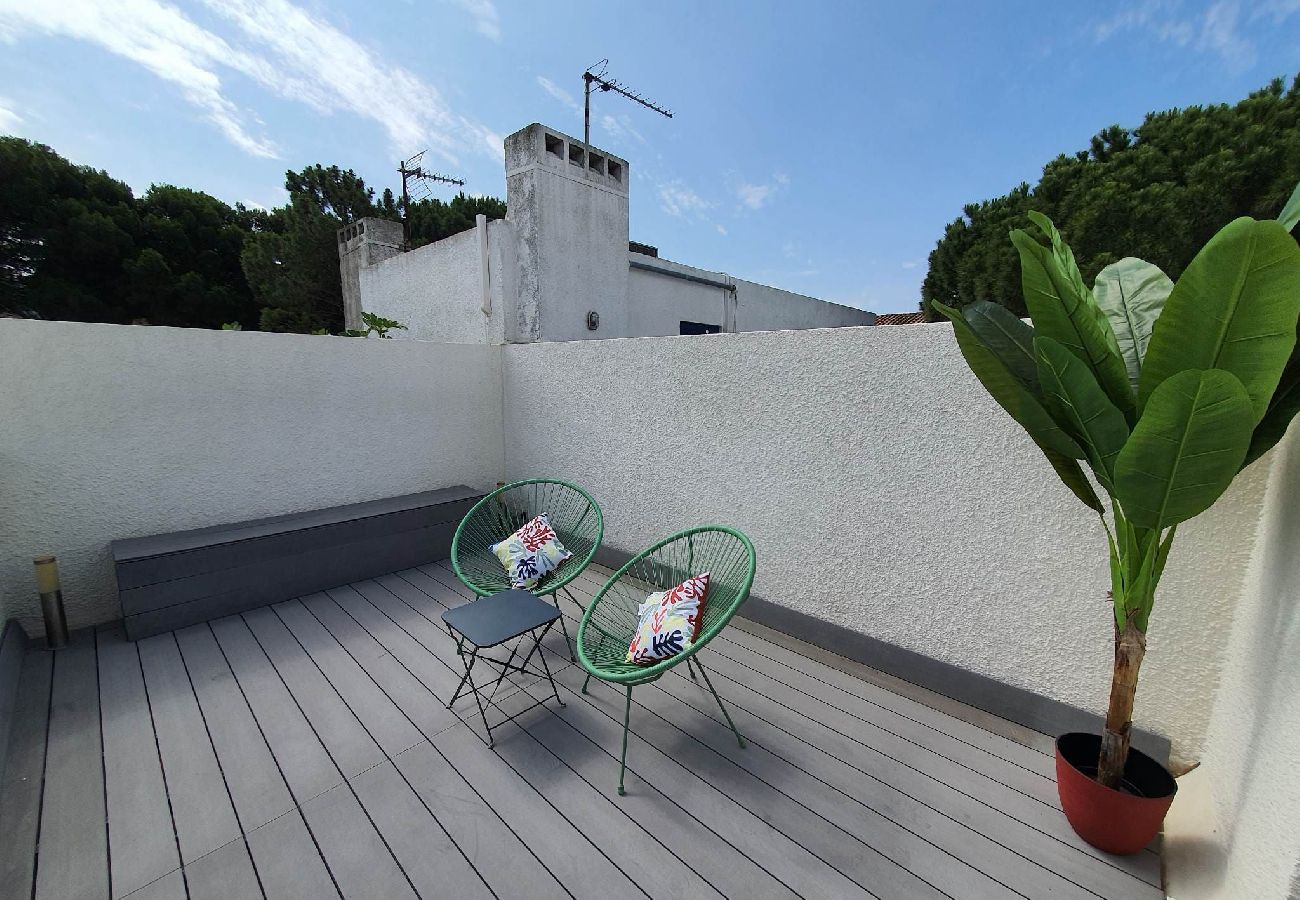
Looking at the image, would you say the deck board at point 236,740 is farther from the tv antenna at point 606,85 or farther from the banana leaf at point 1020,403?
the tv antenna at point 606,85

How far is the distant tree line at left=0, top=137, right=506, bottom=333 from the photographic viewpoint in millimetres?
13453

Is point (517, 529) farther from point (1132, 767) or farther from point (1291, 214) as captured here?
point (1291, 214)

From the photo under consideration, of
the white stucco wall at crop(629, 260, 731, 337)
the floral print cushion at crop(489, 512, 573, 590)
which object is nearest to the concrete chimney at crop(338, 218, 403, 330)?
the white stucco wall at crop(629, 260, 731, 337)

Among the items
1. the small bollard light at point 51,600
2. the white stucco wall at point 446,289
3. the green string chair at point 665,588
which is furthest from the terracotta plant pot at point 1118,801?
the white stucco wall at point 446,289

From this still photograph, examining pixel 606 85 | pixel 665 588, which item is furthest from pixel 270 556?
pixel 606 85

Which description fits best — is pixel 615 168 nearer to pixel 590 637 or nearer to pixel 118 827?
pixel 590 637

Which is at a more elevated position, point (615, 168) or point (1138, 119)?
point (1138, 119)

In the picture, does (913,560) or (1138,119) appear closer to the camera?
(913,560)

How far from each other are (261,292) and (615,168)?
1322 centimetres

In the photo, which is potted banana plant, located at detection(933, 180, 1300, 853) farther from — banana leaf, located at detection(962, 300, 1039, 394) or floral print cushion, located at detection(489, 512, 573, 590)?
floral print cushion, located at detection(489, 512, 573, 590)

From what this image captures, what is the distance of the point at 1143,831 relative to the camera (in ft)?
5.11

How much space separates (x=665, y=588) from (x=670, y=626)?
30.4 inches

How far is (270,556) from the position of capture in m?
3.38

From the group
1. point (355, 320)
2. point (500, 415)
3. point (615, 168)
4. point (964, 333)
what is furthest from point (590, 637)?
point (355, 320)
